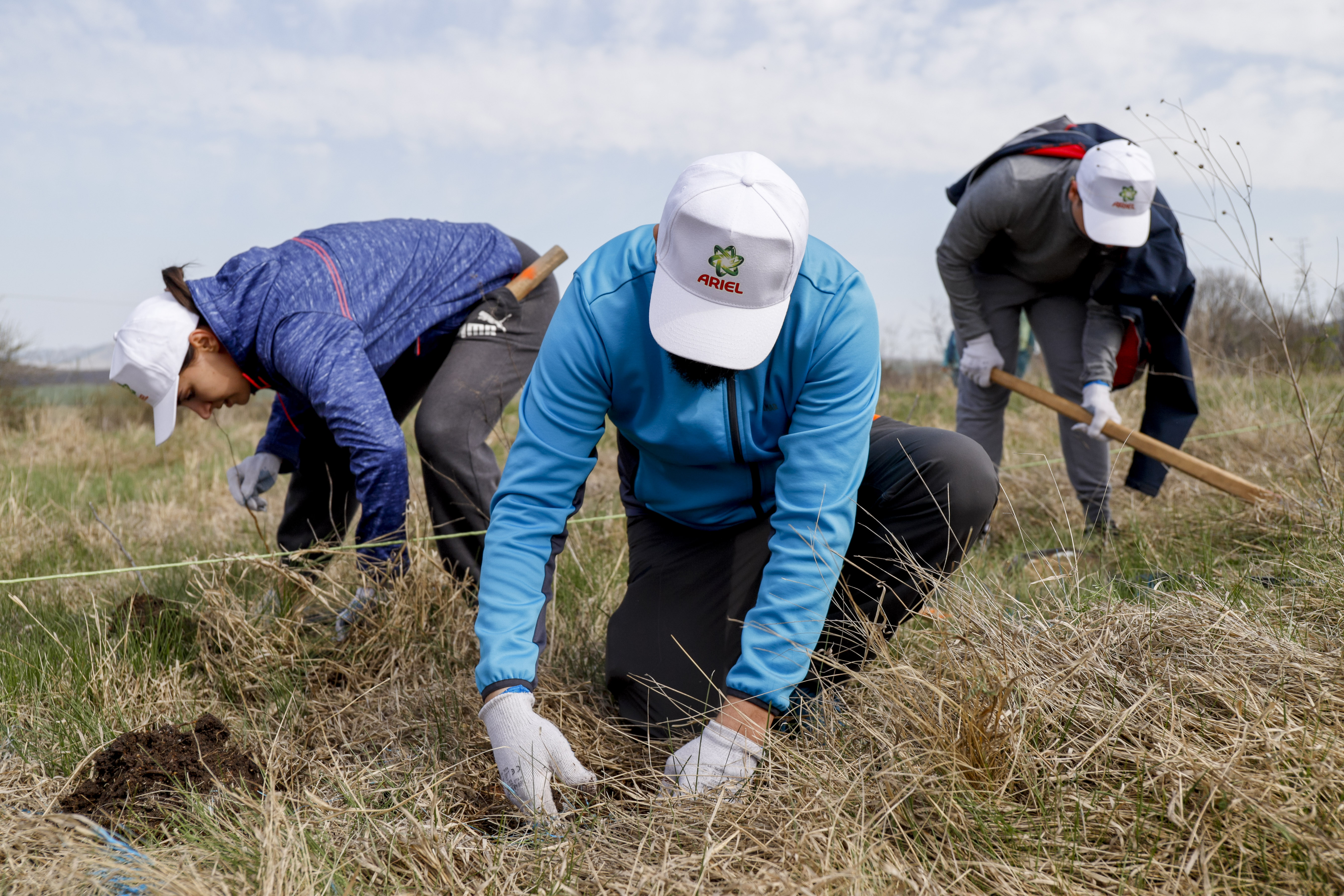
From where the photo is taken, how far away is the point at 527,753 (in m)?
1.69

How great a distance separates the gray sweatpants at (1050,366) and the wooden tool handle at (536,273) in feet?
5.96

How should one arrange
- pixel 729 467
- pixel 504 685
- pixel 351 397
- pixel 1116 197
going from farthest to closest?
1. pixel 1116 197
2. pixel 351 397
3. pixel 729 467
4. pixel 504 685

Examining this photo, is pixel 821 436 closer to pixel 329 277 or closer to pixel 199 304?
pixel 329 277

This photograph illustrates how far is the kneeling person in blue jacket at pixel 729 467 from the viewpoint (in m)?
1.64

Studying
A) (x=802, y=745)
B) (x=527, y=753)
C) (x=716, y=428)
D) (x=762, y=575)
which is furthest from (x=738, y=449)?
(x=527, y=753)

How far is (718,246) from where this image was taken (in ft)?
5.23

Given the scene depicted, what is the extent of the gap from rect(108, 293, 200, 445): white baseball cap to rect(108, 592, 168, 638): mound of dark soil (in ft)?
1.66

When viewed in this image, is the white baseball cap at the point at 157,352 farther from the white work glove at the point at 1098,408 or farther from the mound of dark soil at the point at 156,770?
the white work glove at the point at 1098,408

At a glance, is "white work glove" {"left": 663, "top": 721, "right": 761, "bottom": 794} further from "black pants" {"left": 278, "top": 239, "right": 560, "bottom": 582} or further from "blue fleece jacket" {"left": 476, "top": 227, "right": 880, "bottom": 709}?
"black pants" {"left": 278, "top": 239, "right": 560, "bottom": 582}

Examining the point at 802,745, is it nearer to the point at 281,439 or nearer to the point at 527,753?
the point at 527,753

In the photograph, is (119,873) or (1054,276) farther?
(1054,276)

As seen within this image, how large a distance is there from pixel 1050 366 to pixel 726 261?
8.93 ft

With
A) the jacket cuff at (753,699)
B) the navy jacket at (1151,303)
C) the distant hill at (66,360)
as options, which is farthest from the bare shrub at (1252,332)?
the distant hill at (66,360)

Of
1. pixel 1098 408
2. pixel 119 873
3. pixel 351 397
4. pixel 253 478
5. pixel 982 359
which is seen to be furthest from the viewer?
pixel 982 359
